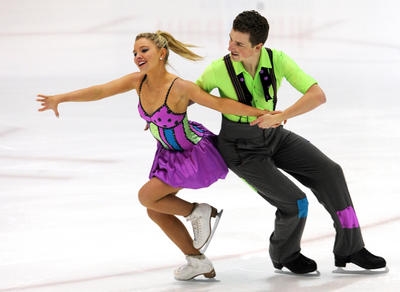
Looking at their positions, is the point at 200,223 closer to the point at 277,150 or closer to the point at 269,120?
the point at 277,150

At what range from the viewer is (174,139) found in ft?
13.0

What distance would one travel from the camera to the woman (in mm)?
3883

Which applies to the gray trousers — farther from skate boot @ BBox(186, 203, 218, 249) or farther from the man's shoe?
skate boot @ BBox(186, 203, 218, 249)

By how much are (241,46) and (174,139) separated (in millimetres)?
540

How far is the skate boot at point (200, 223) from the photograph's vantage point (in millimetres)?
4020

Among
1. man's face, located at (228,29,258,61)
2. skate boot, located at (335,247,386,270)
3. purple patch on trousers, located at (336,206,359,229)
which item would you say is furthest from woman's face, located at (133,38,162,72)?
skate boot, located at (335,247,386,270)

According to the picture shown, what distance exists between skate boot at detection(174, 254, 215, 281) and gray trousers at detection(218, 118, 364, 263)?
32 cm

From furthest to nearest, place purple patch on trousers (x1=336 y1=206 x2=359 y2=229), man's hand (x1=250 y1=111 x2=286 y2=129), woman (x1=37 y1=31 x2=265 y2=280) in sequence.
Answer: purple patch on trousers (x1=336 y1=206 x2=359 y2=229), woman (x1=37 y1=31 x2=265 y2=280), man's hand (x1=250 y1=111 x2=286 y2=129)

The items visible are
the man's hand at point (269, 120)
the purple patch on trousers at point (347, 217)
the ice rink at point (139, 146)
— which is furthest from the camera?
the ice rink at point (139, 146)

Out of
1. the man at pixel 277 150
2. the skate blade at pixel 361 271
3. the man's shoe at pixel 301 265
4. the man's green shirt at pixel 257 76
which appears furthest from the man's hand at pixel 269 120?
the skate blade at pixel 361 271

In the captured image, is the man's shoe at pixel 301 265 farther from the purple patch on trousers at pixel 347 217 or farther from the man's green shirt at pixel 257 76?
the man's green shirt at pixel 257 76

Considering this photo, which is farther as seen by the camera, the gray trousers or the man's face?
the gray trousers

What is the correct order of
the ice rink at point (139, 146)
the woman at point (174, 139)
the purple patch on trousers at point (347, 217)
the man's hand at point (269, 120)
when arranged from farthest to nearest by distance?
the ice rink at point (139, 146) < the purple patch on trousers at point (347, 217) < the woman at point (174, 139) < the man's hand at point (269, 120)

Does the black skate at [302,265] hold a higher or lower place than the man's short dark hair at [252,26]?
lower
